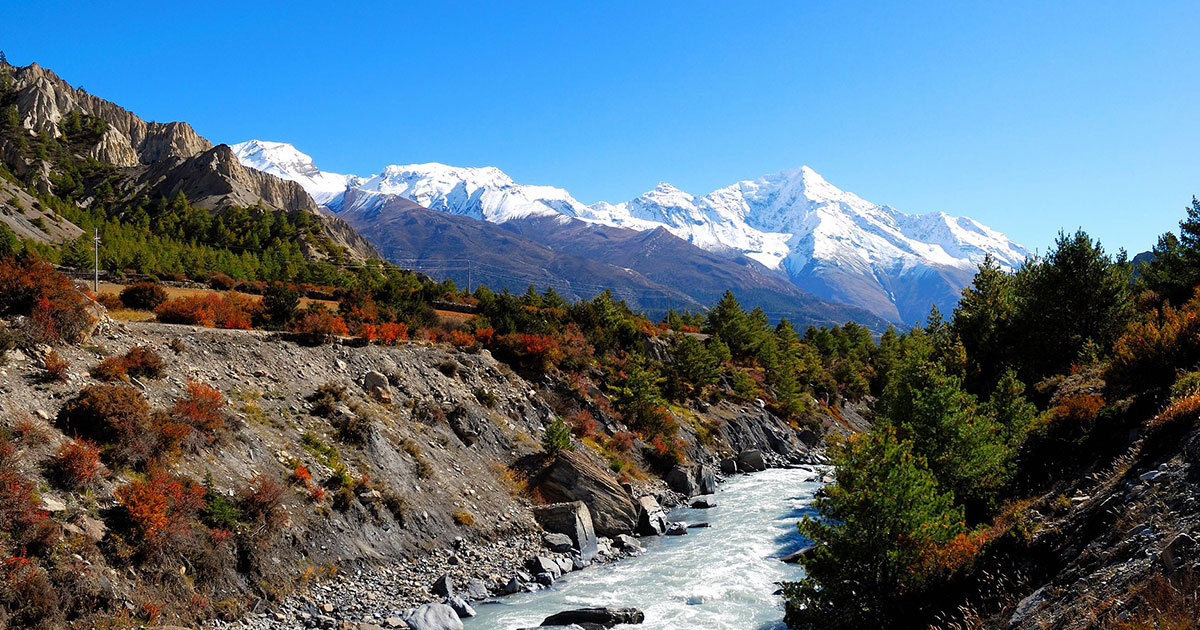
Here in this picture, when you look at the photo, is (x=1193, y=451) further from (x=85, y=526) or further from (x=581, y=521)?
(x=85, y=526)

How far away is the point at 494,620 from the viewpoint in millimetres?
19062

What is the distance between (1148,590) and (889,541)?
6.18m

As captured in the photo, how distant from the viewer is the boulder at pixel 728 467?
4917cm

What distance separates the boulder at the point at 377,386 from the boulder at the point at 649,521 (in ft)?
45.2

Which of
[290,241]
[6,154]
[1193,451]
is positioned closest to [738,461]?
[1193,451]

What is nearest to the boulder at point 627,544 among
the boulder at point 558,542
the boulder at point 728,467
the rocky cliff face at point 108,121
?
the boulder at point 558,542

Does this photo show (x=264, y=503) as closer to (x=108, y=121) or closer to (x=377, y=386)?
(x=377, y=386)

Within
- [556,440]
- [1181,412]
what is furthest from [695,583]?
[1181,412]

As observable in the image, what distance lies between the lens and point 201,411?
20344 millimetres

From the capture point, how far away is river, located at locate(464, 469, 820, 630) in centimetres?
1942

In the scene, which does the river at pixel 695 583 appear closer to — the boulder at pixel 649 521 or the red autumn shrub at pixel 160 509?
the boulder at pixel 649 521

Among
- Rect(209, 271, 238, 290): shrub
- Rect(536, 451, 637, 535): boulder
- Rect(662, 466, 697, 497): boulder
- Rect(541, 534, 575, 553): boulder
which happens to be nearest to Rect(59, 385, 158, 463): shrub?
Rect(541, 534, 575, 553): boulder

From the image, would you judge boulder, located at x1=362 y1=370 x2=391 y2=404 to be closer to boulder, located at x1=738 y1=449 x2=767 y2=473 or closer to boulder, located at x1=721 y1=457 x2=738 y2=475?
boulder, located at x1=721 y1=457 x2=738 y2=475

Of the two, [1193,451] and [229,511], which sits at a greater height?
[1193,451]
